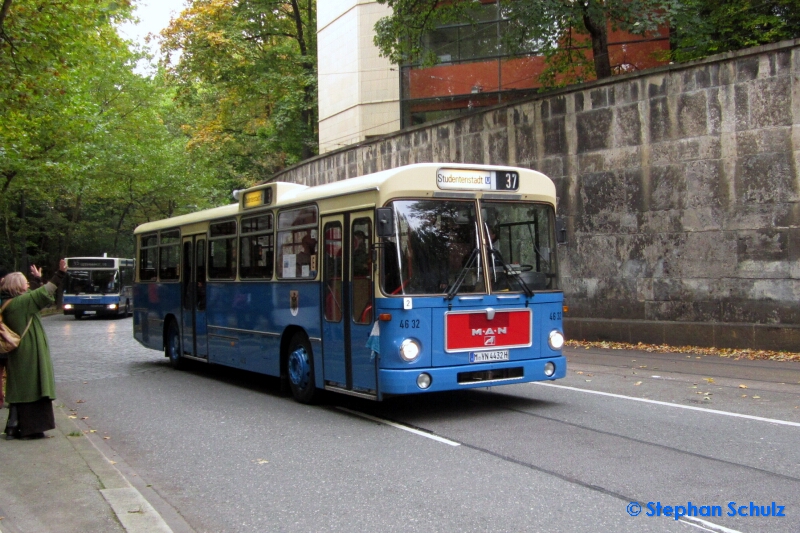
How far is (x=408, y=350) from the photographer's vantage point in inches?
341

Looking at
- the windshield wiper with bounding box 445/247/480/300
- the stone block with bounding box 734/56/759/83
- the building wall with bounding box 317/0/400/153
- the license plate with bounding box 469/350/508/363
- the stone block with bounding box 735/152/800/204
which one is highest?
the building wall with bounding box 317/0/400/153

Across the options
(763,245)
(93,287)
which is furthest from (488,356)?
(93,287)

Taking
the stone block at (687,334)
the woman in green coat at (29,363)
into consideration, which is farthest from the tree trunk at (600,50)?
the woman in green coat at (29,363)

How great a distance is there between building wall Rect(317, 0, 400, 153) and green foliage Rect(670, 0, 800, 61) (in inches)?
481

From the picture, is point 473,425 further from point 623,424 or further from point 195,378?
point 195,378

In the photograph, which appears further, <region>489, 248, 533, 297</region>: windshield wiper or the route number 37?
the route number 37

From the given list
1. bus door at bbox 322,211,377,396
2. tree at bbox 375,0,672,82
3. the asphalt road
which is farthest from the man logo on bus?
tree at bbox 375,0,672,82

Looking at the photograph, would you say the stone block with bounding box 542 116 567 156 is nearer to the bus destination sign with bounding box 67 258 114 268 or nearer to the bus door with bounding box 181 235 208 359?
the bus door with bounding box 181 235 208 359

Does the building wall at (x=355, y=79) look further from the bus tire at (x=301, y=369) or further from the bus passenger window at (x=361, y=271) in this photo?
the bus passenger window at (x=361, y=271)

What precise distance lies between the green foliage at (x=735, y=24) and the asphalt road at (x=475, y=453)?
8.94 m

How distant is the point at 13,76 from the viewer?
18.0 m

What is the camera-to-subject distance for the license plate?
9.02m
